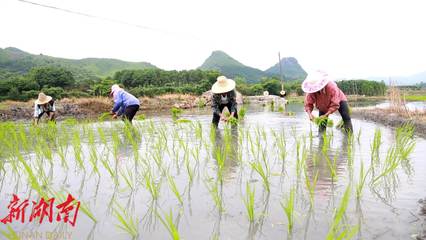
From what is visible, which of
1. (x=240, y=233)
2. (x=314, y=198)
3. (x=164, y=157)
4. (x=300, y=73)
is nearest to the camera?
(x=240, y=233)

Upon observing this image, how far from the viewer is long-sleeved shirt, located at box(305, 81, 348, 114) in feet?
16.0

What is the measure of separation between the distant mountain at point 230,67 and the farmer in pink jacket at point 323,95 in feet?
339

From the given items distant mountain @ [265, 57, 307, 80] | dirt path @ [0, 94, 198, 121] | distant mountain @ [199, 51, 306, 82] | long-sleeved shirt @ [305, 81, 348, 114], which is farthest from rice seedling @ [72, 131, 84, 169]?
distant mountain @ [265, 57, 307, 80]

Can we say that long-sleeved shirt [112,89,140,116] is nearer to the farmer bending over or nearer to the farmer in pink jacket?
the farmer bending over

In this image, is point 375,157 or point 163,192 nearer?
point 163,192

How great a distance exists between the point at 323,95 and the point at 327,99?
0.28ft

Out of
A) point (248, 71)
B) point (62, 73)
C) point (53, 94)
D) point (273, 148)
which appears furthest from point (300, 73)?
point (273, 148)

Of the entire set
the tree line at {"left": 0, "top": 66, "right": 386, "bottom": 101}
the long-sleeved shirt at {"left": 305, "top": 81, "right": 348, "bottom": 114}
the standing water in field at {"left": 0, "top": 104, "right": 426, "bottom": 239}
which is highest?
the tree line at {"left": 0, "top": 66, "right": 386, "bottom": 101}

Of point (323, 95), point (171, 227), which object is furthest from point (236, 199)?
point (323, 95)

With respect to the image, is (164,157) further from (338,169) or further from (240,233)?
(240,233)

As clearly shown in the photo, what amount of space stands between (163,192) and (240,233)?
911 mm

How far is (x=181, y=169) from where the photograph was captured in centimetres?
327

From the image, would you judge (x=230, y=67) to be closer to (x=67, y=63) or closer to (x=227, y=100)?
(x=67, y=63)

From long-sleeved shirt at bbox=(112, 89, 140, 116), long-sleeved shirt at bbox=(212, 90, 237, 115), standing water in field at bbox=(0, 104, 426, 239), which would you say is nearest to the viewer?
standing water in field at bbox=(0, 104, 426, 239)
